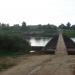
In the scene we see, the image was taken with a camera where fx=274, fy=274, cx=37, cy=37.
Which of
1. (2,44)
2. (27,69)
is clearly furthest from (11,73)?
(2,44)

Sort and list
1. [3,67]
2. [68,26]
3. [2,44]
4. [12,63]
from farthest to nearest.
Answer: [68,26], [2,44], [12,63], [3,67]

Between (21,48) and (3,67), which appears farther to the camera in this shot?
(21,48)

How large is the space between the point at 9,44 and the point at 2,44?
758mm

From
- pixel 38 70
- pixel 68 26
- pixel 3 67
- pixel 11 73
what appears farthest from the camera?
pixel 68 26

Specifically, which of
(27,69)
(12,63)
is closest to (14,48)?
(12,63)

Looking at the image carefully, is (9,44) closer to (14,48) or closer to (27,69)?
(14,48)

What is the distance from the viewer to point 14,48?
25.5 meters

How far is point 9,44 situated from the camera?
25234mm

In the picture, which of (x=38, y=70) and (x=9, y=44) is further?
(x=9, y=44)

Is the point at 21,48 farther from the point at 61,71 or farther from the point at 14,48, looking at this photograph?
the point at 61,71

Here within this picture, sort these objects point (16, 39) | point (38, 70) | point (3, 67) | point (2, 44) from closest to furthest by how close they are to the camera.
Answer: point (38, 70) → point (3, 67) → point (2, 44) → point (16, 39)

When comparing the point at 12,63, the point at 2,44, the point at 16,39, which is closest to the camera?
the point at 12,63

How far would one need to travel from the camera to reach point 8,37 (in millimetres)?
26109

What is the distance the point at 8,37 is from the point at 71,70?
14.2 metres
